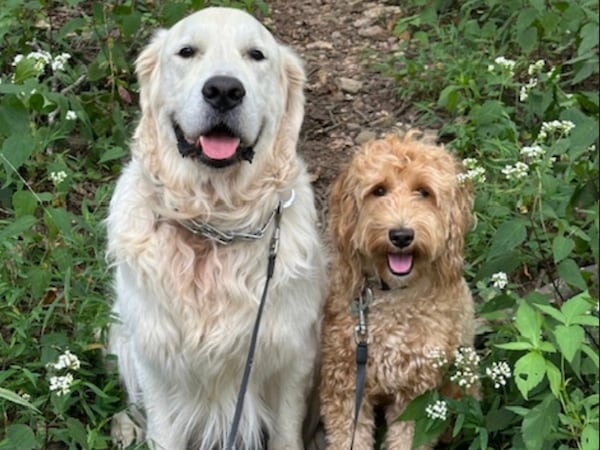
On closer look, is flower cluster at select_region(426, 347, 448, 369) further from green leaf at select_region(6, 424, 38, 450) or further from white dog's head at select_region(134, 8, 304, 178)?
green leaf at select_region(6, 424, 38, 450)

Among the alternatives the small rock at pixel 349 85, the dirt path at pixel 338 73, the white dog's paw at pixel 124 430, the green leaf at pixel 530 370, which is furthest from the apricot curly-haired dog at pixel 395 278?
the small rock at pixel 349 85

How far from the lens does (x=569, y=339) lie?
2520mm

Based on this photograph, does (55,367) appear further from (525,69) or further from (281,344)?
(525,69)

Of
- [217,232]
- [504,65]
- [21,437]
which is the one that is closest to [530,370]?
[217,232]

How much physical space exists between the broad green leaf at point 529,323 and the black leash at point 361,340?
835 mm

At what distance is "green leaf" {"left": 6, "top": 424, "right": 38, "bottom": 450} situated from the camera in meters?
3.26

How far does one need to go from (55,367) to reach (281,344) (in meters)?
0.82

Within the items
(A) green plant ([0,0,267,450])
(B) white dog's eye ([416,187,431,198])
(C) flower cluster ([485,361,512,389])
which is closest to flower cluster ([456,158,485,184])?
(B) white dog's eye ([416,187,431,198])

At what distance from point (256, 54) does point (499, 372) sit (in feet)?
4.53

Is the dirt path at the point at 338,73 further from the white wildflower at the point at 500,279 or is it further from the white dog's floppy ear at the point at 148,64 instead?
the white wildflower at the point at 500,279

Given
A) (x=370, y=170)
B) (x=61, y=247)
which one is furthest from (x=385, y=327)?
(x=61, y=247)

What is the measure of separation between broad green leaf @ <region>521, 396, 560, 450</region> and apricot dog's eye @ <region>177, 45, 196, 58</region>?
1.63 meters

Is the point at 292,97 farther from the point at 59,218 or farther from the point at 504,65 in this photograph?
the point at 504,65

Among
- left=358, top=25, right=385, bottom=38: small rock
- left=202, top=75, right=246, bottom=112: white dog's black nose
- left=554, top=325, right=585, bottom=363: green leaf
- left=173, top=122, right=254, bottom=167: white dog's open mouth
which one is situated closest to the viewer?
left=554, top=325, right=585, bottom=363: green leaf
